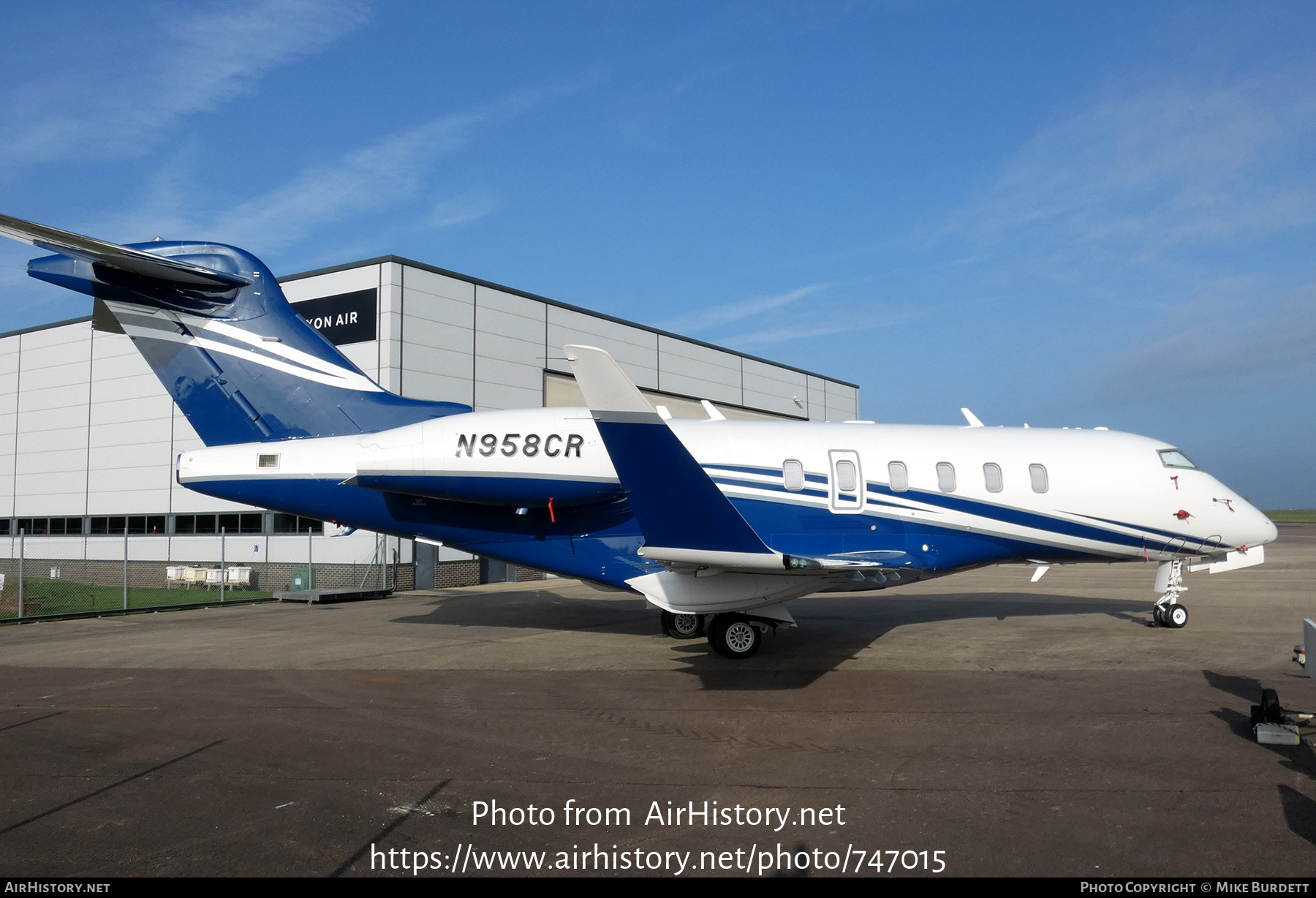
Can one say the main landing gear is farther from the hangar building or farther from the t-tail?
the hangar building

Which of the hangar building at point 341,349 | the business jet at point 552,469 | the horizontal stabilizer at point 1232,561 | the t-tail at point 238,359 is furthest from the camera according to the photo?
the hangar building at point 341,349

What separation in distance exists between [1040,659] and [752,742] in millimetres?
5573

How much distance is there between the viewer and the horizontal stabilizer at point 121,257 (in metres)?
9.70

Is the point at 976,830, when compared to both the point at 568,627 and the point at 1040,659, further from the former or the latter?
the point at 568,627

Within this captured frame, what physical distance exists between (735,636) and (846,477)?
111 inches

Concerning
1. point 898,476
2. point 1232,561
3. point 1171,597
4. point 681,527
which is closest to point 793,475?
point 898,476

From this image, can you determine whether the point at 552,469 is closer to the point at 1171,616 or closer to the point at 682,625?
the point at 682,625

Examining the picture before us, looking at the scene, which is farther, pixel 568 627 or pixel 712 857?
pixel 568 627

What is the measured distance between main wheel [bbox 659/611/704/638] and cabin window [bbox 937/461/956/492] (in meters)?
4.30

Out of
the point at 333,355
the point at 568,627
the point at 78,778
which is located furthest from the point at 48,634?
the point at 78,778

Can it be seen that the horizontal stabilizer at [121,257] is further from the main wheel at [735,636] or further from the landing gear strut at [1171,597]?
the landing gear strut at [1171,597]

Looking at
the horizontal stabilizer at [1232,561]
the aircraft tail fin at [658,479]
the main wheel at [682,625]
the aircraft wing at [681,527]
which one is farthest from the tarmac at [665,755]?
the aircraft tail fin at [658,479]

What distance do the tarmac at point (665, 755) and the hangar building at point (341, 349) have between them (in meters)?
10.8

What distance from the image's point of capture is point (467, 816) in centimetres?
577
